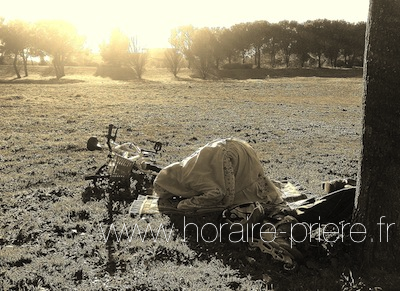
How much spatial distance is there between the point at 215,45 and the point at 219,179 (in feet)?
184

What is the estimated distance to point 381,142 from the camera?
5066mm

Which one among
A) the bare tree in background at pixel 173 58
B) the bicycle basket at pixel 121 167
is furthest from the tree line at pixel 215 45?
the bicycle basket at pixel 121 167

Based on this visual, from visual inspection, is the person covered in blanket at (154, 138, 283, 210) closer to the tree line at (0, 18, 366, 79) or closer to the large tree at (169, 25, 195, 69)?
the tree line at (0, 18, 366, 79)

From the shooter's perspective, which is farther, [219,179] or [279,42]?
[279,42]

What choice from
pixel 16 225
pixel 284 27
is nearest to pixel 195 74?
pixel 284 27

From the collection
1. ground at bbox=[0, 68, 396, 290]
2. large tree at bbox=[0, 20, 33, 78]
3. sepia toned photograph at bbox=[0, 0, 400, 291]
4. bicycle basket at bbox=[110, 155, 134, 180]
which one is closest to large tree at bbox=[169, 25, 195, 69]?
large tree at bbox=[0, 20, 33, 78]

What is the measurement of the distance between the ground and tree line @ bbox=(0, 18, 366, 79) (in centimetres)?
2935

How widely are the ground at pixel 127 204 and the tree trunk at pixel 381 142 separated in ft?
1.39

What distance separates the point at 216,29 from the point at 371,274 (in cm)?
6203

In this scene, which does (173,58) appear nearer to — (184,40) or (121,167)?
(184,40)

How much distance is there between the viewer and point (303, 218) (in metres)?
6.17

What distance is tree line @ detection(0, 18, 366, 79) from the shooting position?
183ft

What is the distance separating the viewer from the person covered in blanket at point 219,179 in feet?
23.4

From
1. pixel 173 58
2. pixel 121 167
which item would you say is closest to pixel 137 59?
pixel 173 58
